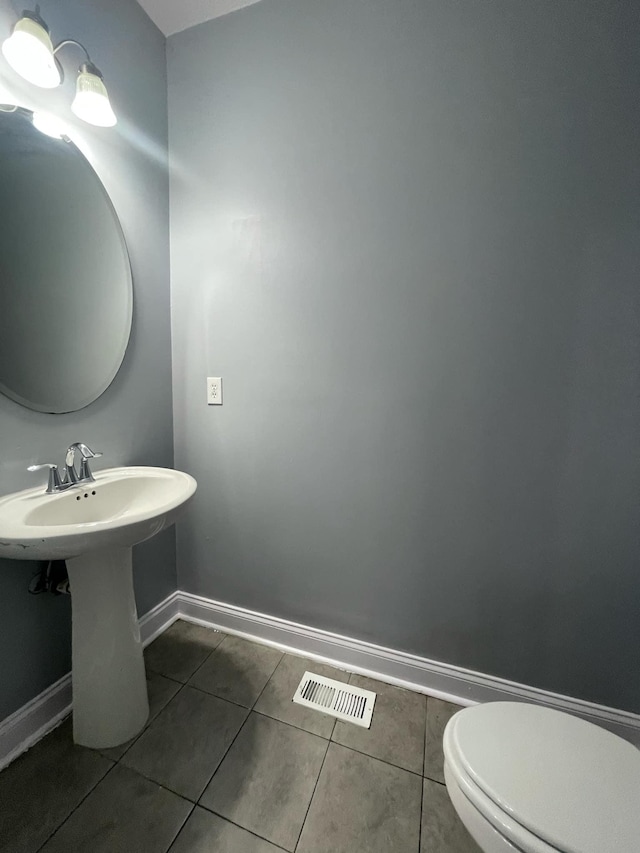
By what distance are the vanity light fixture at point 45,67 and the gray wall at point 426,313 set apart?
38cm

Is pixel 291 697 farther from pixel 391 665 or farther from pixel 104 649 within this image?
pixel 104 649

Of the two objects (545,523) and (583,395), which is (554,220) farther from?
(545,523)

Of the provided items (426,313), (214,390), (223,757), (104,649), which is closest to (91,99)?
(214,390)

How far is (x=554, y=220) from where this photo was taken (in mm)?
924

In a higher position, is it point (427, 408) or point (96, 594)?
point (427, 408)

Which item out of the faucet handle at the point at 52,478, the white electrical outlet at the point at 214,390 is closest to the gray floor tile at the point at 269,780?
the faucet handle at the point at 52,478

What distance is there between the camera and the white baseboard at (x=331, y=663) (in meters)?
0.99

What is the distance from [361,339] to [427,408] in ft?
1.09

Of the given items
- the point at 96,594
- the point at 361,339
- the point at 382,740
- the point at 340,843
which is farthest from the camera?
the point at 361,339

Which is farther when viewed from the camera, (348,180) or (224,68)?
(224,68)

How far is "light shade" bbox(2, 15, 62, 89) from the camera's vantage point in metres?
0.78

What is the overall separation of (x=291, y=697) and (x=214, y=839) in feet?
1.30

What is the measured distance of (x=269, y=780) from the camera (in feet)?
2.98

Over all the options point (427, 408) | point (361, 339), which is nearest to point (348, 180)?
point (361, 339)
